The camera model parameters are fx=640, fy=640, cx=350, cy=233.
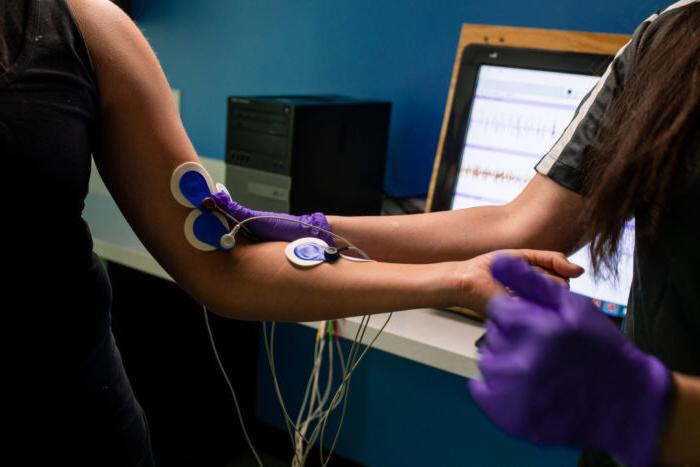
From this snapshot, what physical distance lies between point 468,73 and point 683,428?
1.07m

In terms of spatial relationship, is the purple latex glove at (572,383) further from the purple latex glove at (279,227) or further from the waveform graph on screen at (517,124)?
the waveform graph on screen at (517,124)

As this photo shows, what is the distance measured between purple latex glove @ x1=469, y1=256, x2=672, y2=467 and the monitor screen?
864mm

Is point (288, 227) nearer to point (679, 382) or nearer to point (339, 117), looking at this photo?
point (679, 382)

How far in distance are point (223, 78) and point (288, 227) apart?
139 cm

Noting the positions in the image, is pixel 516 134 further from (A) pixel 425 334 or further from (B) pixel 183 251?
(B) pixel 183 251

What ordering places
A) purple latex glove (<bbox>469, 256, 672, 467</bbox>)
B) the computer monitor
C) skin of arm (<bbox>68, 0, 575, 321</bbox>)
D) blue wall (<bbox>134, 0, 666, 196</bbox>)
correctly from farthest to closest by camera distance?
1. blue wall (<bbox>134, 0, 666, 196</bbox>)
2. the computer monitor
3. skin of arm (<bbox>68, 0, 575, 321</bbox>)
4. purple latex glove (<bbox>469, 256, 672, 467</bbox>)

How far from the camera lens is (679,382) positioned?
52cm

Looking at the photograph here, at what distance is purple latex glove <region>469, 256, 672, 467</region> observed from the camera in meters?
0.49

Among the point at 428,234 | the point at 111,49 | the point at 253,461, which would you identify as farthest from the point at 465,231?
the point at 253,461

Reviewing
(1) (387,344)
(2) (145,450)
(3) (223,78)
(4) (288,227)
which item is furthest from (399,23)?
(2) (145,450)

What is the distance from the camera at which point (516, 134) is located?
55.9 inches

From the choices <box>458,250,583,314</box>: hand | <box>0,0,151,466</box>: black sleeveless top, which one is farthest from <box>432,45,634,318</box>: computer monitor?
<box>0,0,151,466</box>: black sleeveless top

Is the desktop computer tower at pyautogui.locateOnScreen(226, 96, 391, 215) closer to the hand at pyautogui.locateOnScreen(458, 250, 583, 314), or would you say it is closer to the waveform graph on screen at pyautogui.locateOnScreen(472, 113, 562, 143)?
the waveform graph on screen at pyautogui.locateOnScreen(472, 113, 562, 143)

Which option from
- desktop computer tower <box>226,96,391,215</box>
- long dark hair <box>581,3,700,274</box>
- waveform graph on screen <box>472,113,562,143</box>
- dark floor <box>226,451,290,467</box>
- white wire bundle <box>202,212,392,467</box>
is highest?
long dark hair <box>581,3,700,274</box>
